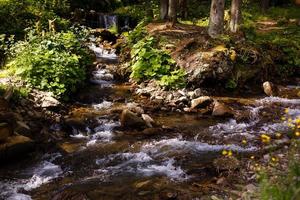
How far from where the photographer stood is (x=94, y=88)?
14.3 metres

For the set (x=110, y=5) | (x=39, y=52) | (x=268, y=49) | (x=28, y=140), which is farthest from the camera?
(x=110, y=5)

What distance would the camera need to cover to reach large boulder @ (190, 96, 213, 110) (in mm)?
12505

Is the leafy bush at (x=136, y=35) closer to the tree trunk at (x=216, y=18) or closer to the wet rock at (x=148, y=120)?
the tree trunk at (x=216, y=18)

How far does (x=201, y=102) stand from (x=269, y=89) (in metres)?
3.15

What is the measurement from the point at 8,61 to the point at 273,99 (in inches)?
346

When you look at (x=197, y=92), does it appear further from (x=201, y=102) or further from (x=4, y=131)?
(x=4, y=131)

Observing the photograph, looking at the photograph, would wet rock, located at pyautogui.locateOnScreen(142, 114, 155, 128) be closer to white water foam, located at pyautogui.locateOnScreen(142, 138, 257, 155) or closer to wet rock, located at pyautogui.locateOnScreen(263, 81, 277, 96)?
white water foam, located at pyautogui.locateOnScreen(142, 138, 257, 155)

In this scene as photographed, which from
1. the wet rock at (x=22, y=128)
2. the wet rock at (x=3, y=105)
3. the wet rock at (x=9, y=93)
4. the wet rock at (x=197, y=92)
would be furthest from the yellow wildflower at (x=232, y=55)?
the wet rock at (x=3, y=105)

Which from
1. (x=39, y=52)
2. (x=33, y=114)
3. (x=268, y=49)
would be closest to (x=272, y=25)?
(x=268, y=49)

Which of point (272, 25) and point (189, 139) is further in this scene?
point (272, 25)

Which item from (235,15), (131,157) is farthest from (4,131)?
(235,15)

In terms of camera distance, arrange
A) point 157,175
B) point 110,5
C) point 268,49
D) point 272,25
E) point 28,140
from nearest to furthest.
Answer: point 157,175 < point 28,140 < point 268,49 < point 272,25 < point 110,5

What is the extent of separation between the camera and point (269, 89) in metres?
14.4

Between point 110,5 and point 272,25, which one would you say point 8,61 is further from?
point 110,5
